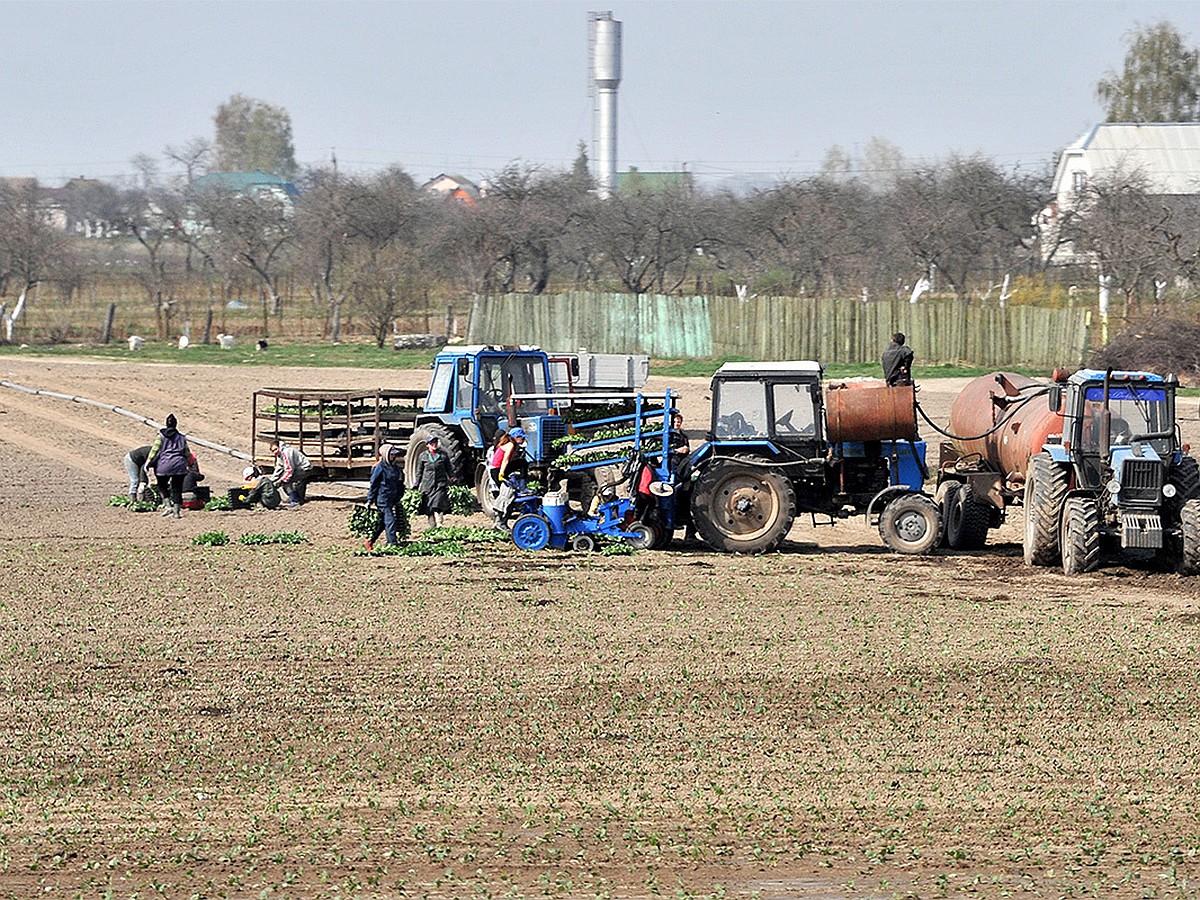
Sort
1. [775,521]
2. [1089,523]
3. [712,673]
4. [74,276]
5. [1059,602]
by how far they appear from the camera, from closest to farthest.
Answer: [712,673], [1059,602], [1089,523], [775,521], [74,276]

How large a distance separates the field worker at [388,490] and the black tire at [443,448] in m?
3.84

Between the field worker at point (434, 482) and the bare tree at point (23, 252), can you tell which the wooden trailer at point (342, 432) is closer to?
the field worker at point (434, 482)

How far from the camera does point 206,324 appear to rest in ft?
183

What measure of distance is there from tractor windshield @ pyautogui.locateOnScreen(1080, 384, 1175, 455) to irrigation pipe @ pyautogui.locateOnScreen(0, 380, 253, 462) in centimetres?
1484

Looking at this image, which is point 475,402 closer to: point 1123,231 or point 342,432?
point 342,432

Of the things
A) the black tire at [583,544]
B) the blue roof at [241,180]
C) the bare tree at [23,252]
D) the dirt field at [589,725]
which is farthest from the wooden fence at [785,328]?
the blue roof at [241,180]

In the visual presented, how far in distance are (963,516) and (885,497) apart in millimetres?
1247

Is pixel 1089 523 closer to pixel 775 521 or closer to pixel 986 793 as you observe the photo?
pixel 775 521

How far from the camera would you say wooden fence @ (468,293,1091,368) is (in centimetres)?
4488

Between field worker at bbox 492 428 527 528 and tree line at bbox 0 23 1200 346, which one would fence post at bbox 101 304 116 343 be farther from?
field worker at bbox 492 428 527 528

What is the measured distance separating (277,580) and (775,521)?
18.6 ft

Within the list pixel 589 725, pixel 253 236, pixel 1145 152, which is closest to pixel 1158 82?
pixel 1145 152

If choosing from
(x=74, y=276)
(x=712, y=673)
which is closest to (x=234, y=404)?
(x=712, y=673)

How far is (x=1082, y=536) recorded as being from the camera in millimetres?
16562
